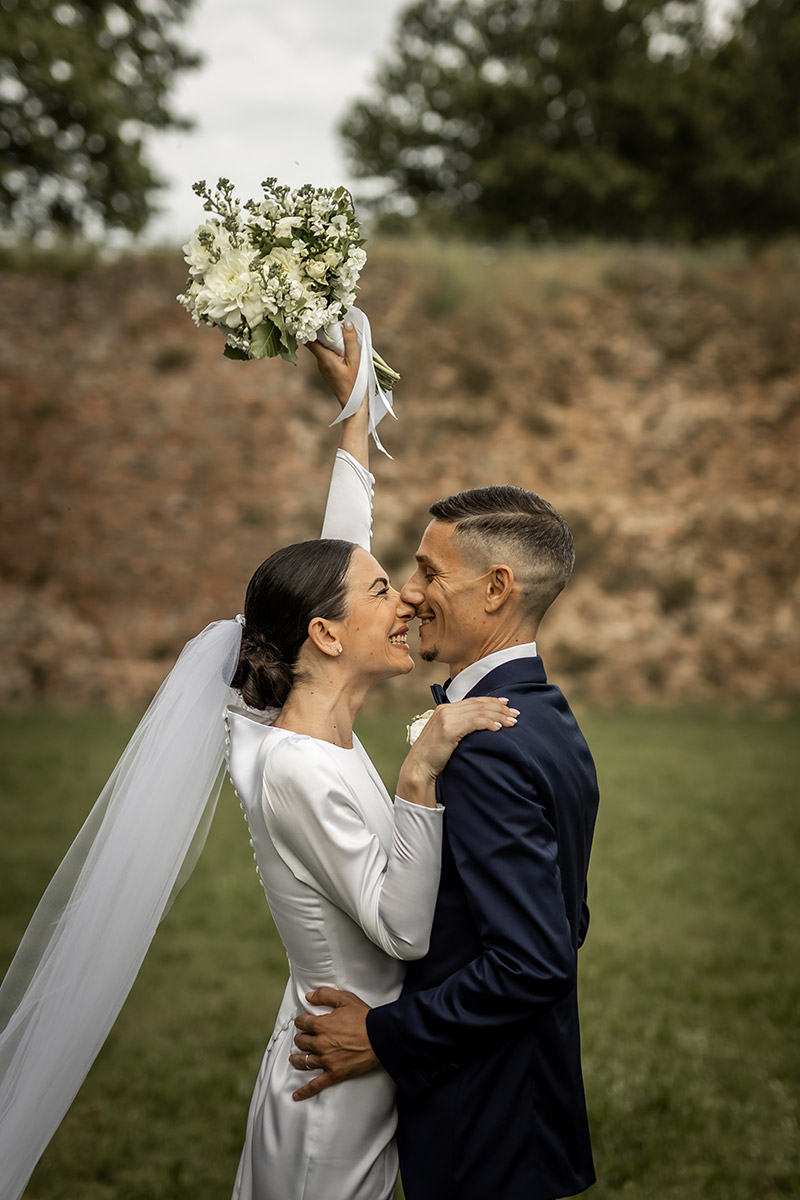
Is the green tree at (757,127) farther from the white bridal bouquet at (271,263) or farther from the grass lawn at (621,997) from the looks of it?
the white bridal bouquet at (271,263)

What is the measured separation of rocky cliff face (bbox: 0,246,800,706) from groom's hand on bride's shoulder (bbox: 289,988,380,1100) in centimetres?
1442

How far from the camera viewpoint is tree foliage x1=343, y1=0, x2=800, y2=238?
2692 cm

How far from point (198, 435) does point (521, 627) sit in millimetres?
16615

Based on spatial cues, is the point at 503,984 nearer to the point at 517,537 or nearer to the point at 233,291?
the point at 517,537

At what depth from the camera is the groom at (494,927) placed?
223cm

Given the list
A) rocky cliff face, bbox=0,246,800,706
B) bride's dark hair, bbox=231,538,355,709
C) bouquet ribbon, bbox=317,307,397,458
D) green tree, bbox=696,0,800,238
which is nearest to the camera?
bride's dark hair, bbox=231,538,355,709

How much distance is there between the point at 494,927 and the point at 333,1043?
0.51 meters

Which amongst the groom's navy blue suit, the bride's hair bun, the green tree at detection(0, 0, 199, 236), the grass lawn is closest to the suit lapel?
the groom's navy blue suit

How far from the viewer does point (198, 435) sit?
1853cm

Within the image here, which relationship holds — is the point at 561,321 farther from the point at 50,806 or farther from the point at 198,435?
the point at 50,806

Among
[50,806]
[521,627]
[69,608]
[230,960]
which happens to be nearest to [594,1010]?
[230,960]

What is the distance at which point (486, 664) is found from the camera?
2.58 meters

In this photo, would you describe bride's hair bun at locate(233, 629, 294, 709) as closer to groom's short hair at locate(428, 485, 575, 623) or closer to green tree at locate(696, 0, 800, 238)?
groom's short hair at locate(428, 485, 575, 623)

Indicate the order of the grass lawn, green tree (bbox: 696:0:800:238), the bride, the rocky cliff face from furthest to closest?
green tree (bbox: 696:0:800:238) → the rocky cliff face → the grass lawn → the bride
